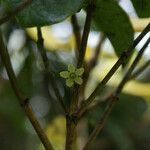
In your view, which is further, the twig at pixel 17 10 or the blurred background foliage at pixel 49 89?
the blurred background foliage at pixel 49 89

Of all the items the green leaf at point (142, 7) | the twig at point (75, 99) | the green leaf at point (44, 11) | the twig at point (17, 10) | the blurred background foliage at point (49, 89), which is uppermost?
the twig at point (17, 10)

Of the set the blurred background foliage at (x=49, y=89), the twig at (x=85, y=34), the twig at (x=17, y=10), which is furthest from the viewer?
the blurred background foliage at (x=49, y=89)

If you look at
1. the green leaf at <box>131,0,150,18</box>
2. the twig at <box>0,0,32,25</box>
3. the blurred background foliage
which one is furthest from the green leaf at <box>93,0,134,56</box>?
the blurred background foliage

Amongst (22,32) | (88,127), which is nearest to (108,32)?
(88,127)

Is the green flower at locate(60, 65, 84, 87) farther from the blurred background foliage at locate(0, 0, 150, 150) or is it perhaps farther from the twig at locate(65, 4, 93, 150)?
the blurred background foliage at locate(0, 0, 150, 150)

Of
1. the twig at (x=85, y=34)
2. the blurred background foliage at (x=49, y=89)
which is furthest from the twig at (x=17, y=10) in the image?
the blurred background foliage at (x=49, y=89)

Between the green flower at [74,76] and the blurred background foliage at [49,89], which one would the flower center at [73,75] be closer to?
the green flower at [74,76]
